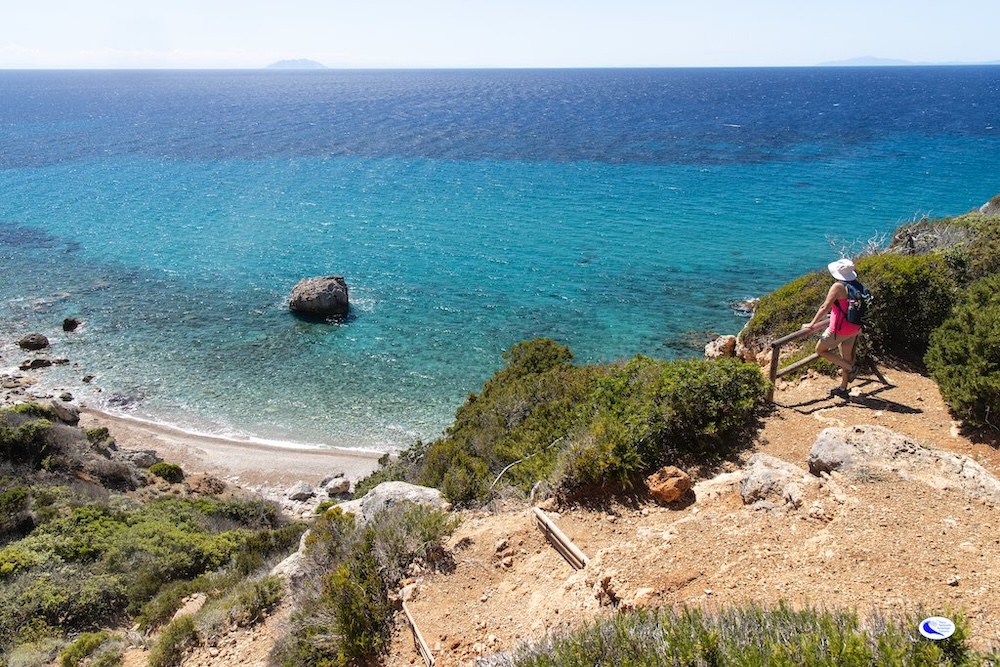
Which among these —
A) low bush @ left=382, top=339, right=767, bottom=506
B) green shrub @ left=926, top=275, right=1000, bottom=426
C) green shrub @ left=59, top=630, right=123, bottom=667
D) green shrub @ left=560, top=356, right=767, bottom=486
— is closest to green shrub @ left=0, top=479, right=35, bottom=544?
green shrub @ left=59, top=630, right=123, bottom=667

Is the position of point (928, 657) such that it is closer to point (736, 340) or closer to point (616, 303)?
point (736, 340)

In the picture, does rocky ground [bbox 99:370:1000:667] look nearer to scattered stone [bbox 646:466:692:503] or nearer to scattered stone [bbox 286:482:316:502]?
scattered stone [bbox 646:466:692:503]

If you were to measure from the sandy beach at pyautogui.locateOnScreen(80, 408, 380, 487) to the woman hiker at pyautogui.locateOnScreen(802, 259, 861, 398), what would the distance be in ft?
48.6

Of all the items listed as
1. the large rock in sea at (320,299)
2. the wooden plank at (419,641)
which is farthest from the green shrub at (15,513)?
the large rock in sea at (320,299)

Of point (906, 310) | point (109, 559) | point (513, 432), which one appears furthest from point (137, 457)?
point (906, 310)

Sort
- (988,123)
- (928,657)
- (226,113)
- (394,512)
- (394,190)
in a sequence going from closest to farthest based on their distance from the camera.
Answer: (928,657) → (394,512) → (394,190) → (988,123) → (226,113)

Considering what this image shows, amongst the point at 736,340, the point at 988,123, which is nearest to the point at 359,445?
the point at 736,340

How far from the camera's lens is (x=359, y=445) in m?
21.8

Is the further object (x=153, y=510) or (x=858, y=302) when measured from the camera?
(x=153, y=510)

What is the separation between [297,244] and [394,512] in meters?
34.8

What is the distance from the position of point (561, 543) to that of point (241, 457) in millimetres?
17142

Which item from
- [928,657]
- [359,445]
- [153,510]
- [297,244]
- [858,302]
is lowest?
[359,445]

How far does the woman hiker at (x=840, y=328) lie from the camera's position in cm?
979

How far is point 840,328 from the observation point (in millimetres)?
9969
